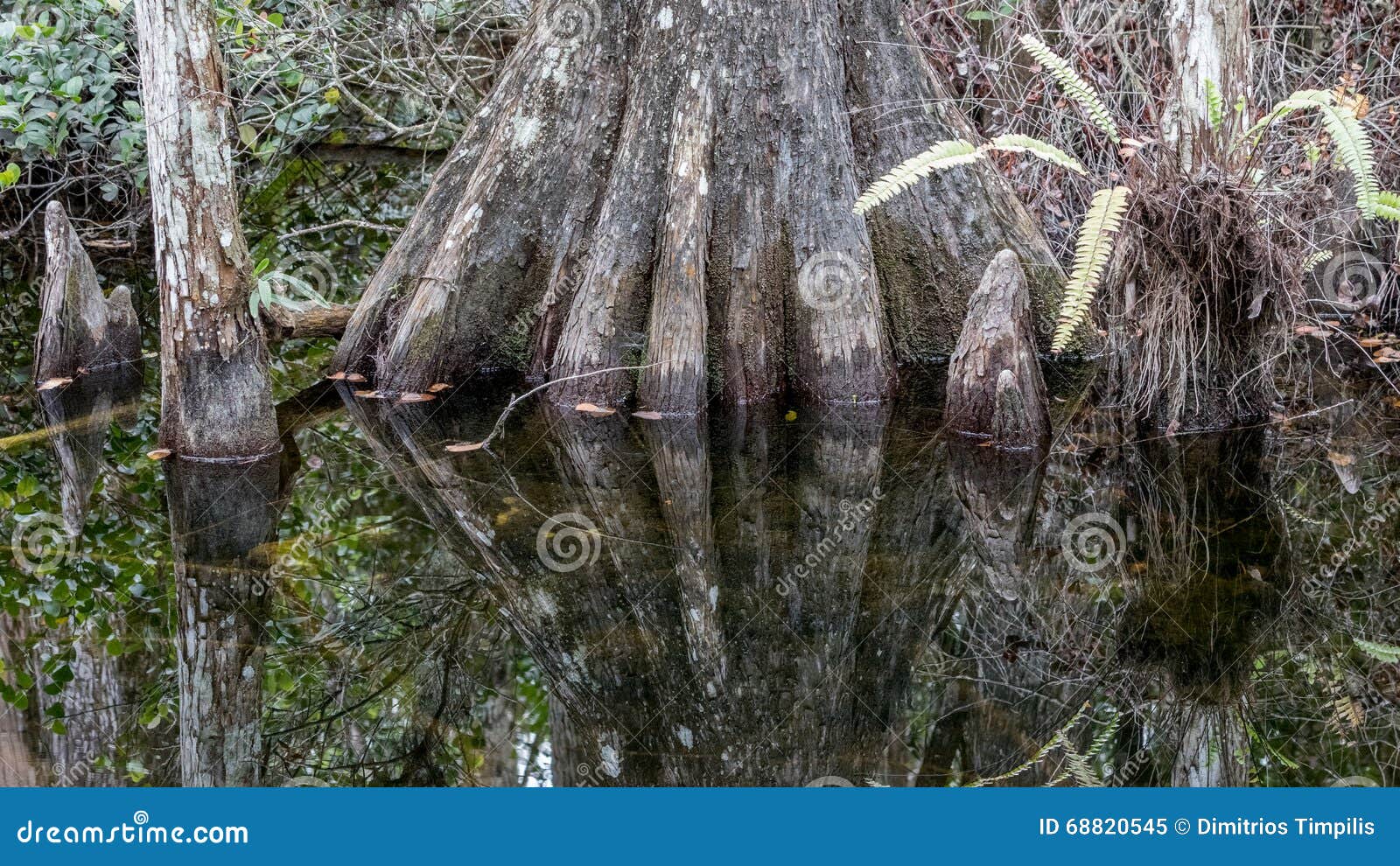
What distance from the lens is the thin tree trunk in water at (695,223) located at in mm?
7305

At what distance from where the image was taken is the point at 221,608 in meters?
4.80

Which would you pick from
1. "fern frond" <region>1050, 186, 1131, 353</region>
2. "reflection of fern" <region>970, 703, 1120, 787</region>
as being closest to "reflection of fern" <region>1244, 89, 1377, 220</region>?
"fern frond" <region>1050, 186, 1131, 353</region>

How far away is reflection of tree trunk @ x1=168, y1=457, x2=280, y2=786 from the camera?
3.98 metres

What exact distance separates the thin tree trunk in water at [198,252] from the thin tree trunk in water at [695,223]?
143 cm

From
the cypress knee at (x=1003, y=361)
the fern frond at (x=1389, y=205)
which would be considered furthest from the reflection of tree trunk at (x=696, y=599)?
the fern frond at (x=1389, y=205)

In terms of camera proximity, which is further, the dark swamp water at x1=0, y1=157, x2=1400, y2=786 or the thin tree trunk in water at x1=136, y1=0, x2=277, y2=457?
the thin tree trunk in water at x1=136, y1=0, x2=277, y2=457

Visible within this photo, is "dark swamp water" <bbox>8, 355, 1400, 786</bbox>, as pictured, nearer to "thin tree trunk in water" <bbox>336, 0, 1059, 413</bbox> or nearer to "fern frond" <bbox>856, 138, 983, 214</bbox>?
"thin tree trunk in water" <bbox>336, 0, 1059, 413</bbox>

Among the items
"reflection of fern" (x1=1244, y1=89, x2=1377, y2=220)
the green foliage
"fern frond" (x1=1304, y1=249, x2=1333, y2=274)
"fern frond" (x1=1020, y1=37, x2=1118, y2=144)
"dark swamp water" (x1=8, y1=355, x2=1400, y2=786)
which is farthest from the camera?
the green foliage

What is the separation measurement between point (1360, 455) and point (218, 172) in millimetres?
5688

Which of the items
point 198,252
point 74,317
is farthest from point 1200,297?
point 74,317

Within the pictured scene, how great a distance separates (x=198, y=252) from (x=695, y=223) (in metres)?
2.59

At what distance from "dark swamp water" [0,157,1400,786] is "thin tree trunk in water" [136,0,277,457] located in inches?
10.5

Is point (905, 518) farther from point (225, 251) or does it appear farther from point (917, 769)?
point (225, 251)

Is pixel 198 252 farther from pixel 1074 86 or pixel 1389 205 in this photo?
pixel 1389 205
